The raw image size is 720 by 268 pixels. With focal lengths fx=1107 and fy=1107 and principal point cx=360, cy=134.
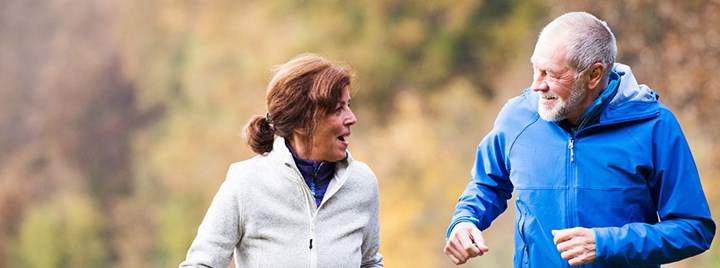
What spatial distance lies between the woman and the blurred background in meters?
4.11

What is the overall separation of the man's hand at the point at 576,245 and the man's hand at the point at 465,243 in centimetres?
23

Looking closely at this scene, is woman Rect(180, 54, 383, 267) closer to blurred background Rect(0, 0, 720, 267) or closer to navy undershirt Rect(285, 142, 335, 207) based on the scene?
navy undershirt Rect(285, 142, 335, 207)

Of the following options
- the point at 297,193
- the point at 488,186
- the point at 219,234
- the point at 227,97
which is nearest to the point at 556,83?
the point at 488,186

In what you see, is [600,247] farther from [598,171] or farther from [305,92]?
[305,92]

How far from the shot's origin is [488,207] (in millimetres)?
3191

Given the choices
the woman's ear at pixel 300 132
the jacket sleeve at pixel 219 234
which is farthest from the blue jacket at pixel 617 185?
the jacket sleeve at pixel 219 234

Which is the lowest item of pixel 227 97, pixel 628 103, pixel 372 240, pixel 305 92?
pixel 372 240

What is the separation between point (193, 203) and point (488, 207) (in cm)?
544

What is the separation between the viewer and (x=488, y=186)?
3.23 metres

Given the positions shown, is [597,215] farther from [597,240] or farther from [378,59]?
[378,59]

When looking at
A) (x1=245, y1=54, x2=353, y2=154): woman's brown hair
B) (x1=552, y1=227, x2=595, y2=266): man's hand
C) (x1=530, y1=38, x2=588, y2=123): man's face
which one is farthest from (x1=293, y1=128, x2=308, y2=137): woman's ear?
(x1=552, y1=227, x2=595, y2=266): man's hand

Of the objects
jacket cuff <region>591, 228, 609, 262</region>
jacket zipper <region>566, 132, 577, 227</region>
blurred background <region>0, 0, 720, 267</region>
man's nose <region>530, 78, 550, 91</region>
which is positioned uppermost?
blurred background <region>0, 0, 720, 267</region>

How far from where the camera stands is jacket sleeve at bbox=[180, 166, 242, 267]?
9.84 feet

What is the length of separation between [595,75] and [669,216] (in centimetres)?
42
